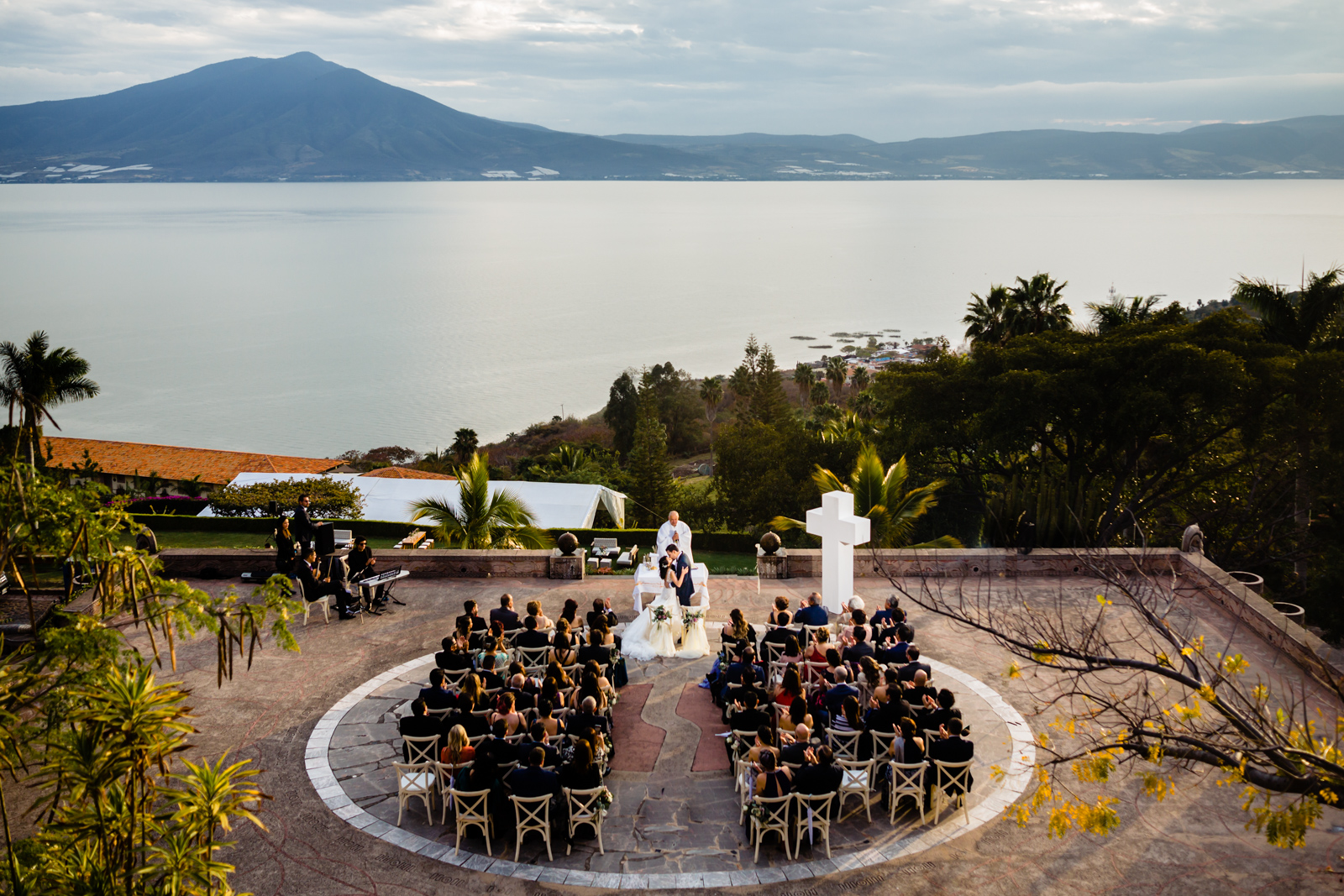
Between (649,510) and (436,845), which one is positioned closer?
(436,845)

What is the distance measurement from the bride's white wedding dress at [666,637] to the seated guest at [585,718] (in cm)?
380

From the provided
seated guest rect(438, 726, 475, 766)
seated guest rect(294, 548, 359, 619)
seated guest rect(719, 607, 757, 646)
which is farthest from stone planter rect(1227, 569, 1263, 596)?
seated guest rect(294, 548, 359, 619)

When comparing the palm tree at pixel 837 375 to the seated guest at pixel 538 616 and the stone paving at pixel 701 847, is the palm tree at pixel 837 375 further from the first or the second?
the seated guest at pixel 538 616

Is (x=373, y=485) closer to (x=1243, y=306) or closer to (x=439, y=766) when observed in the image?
(x=439, y=766)

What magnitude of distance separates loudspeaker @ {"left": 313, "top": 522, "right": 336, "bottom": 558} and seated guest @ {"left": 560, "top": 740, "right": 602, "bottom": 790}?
8684 millimetres

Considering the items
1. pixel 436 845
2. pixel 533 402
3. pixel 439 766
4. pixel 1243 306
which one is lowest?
pixel 533 402

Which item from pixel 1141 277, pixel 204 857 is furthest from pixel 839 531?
pixel 1141 277

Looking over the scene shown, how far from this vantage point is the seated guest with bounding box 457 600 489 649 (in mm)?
12672

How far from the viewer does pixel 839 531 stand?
51.1ft

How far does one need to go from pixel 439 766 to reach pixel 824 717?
13.7 ft

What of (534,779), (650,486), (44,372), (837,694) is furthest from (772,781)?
(650,486)

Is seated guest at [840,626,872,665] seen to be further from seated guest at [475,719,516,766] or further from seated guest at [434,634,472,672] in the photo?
seated guest at [434,634,472,672]

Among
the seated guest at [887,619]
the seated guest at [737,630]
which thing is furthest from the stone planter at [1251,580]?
the seated guest at [737,630]

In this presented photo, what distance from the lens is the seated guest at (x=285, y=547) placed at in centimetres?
1634
